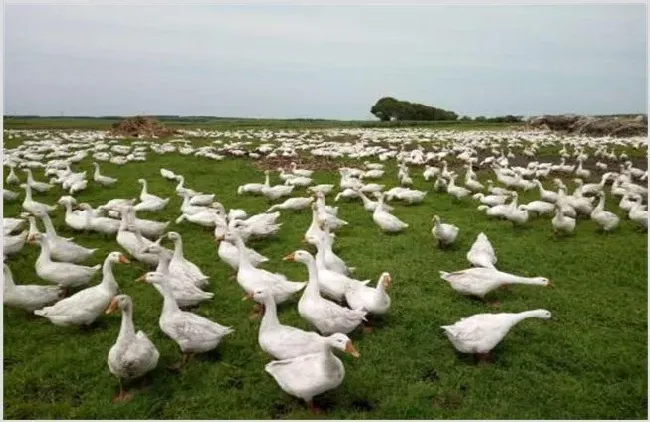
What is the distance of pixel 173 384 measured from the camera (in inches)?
249

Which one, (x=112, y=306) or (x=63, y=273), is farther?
(x=63, y=273)

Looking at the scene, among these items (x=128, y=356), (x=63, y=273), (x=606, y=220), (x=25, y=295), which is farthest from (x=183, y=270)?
(x=606, y=220)

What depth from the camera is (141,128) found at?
41.6 meters

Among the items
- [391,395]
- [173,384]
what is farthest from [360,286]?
[173,384]

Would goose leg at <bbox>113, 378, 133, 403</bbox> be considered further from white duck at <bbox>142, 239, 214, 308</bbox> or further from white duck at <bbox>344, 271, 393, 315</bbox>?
white duck at <bbox>344, 271, 393, 315</bbox>

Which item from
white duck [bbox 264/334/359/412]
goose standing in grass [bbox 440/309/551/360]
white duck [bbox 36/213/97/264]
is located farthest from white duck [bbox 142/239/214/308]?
goose standing in grass [bbox 440/309/551/360]

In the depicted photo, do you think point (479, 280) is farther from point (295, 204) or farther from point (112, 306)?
point (295, 204)

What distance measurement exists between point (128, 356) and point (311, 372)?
2.17m

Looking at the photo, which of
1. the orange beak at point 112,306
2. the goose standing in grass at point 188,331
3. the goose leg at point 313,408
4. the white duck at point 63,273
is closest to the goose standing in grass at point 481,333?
the goose leg at point 313,408

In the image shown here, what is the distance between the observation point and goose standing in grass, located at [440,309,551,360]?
6.59 m

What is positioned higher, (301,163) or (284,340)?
(301,163)

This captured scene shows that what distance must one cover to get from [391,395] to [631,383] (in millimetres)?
3024

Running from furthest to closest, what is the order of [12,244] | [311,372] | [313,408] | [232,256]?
[12,244], [232,256], [313,408], [311,372]

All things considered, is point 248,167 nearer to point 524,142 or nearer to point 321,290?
point 321,290
